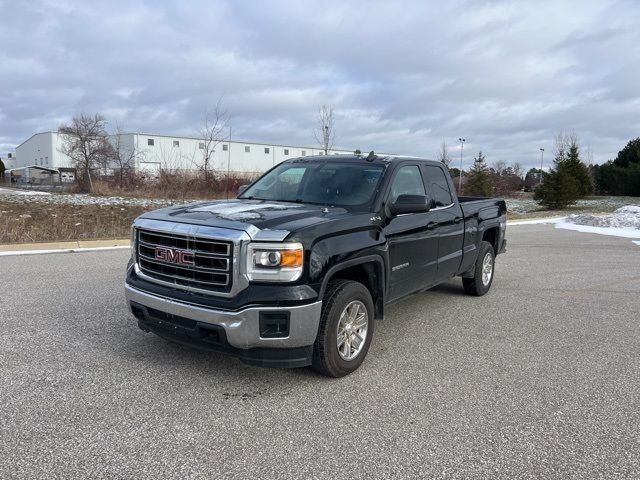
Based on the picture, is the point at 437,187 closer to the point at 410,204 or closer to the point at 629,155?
the point at 410,204

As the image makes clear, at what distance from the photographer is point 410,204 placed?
15.6ft

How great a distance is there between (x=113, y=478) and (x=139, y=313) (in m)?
1.70

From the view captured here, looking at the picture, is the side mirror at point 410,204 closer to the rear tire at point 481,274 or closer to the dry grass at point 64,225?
the rear tire at point 481,274

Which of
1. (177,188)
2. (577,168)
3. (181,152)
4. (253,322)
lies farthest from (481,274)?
(181,152)

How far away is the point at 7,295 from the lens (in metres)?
6.90

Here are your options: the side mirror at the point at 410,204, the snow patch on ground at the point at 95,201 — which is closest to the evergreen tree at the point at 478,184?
the snow patch on ground at the point at 95,201

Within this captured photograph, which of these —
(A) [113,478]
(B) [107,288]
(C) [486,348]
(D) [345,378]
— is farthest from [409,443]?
(B) [107,288]

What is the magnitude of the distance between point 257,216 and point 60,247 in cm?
878

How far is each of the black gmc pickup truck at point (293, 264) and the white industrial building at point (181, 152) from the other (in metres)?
54.9

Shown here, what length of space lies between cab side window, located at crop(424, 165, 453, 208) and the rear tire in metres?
1.33

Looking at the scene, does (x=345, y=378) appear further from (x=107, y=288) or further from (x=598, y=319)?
(x=107, y=288)

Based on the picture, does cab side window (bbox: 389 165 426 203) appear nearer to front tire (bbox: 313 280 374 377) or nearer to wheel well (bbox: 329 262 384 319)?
wheel well (bbox: 329 262 384 319)

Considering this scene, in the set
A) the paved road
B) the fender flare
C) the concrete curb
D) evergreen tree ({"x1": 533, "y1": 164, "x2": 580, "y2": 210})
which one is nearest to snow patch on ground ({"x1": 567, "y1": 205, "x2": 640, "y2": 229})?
evergreen tree ({"x1": 533, "y1": 164, "x2": 580, "y2": 210})

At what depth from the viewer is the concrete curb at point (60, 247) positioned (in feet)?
34.8
